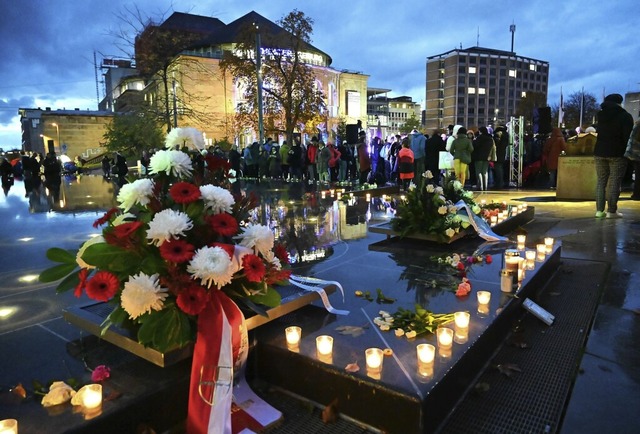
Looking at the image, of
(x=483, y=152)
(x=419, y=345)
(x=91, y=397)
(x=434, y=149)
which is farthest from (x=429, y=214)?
(x=434, y=149)

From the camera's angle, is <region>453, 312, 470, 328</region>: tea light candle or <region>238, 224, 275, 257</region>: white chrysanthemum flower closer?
<region>238, 224, 275, 257</region>: white chrysanthemum flower

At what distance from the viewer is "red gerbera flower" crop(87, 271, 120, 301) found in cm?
235

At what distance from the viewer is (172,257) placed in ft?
7.55

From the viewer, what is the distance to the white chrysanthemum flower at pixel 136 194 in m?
2.60

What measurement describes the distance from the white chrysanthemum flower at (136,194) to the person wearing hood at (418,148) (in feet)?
43.4

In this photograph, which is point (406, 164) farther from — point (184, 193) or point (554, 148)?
point (184, 193)

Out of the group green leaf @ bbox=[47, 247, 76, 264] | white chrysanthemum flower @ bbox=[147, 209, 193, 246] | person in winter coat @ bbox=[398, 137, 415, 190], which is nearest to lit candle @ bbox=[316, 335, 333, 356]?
white chrysanthemum flower @ bbox=[147, 209, 193, 246]

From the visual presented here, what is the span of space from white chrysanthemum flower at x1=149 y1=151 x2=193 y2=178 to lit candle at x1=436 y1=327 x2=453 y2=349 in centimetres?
180

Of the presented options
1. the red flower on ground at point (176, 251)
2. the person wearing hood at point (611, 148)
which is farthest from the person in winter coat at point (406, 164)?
the red flower on ground at point (176, 251)

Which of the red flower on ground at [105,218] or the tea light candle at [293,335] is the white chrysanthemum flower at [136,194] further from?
the tea light candle at [293,335]

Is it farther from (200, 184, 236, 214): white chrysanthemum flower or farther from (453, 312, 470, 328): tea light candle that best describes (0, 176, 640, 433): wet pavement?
(200, 184, 236, 214): white chrysanthemum flower

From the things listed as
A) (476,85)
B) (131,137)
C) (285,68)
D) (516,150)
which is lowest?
(516,150)

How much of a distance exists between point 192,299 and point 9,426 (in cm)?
91

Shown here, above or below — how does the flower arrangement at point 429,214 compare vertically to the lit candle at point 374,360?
above
